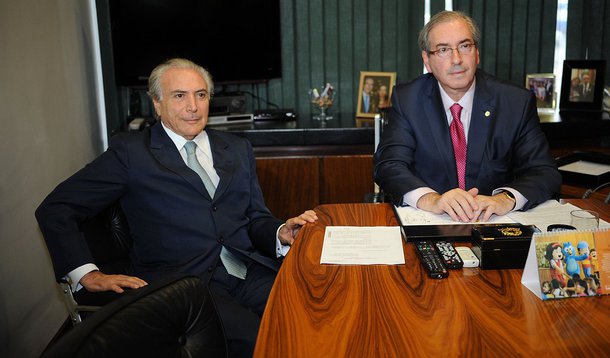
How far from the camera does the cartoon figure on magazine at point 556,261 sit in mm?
1118

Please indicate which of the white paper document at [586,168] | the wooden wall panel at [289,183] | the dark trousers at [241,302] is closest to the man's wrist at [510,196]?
the dark trousers at [241,302]

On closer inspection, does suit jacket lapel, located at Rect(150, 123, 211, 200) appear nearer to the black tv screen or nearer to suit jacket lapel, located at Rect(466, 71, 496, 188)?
suit jacket lapel, located at Rect(466, 71, 496, 188)

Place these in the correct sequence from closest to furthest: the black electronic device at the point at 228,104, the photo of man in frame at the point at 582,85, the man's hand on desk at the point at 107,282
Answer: the man's hand on desk at the point at 107,282, the photo of man in frame at the point at 582,85, the black electronic device at the point at 228,104

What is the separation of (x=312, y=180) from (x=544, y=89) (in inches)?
64.1

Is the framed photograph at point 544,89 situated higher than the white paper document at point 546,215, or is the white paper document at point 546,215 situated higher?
the framed photograph at point 544,89

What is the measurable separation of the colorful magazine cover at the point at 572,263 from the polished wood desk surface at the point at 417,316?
0.08 ft

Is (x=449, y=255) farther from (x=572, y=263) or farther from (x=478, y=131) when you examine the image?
(x=478, y=131)

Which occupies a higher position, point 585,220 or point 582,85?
point 582,85

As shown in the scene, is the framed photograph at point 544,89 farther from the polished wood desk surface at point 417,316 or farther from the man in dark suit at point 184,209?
the polished wood desk surface at point 417,316

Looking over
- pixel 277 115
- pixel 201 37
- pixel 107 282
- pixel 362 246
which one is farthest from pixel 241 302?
pixel 201 37

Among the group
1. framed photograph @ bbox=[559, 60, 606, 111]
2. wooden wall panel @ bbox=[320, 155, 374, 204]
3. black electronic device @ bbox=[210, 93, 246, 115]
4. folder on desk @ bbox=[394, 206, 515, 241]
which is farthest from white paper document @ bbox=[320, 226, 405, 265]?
framed photograph @ bbox=[559, 60, 606, 111]

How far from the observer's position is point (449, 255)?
1.33 m

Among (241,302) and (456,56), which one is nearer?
(241,302)

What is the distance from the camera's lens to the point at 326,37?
3643mm
